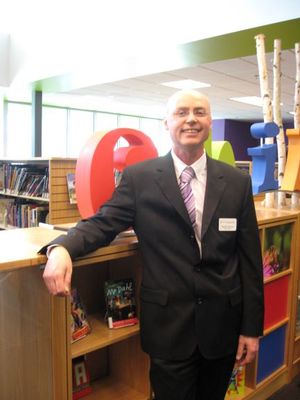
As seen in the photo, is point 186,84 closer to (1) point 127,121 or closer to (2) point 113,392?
(1) point 127,121

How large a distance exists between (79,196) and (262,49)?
1957mm

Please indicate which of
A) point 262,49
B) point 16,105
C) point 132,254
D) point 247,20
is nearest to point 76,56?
point 247,20

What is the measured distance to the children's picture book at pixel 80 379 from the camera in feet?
6.20

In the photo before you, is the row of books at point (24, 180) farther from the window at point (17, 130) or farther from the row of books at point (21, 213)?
the window at point (17, 130)

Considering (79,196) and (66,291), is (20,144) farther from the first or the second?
Result: (66,291)

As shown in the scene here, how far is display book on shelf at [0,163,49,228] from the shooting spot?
16.8ft

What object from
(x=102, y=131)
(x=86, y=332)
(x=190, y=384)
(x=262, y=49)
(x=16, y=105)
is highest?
(x=16, y=105)

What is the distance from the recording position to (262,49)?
301 centimetres

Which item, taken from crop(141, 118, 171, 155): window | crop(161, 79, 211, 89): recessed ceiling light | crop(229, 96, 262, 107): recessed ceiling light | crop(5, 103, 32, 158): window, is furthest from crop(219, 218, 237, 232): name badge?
crop(141, 118, 171, 155): window

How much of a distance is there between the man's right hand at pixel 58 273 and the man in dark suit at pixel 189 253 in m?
0.15

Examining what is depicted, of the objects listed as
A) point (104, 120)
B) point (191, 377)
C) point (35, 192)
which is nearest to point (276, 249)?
point (191, 377)

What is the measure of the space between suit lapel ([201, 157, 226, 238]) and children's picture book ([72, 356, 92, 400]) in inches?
36.4


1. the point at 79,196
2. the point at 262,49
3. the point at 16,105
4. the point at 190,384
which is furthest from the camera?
the point at 16,105

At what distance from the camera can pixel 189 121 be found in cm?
154
